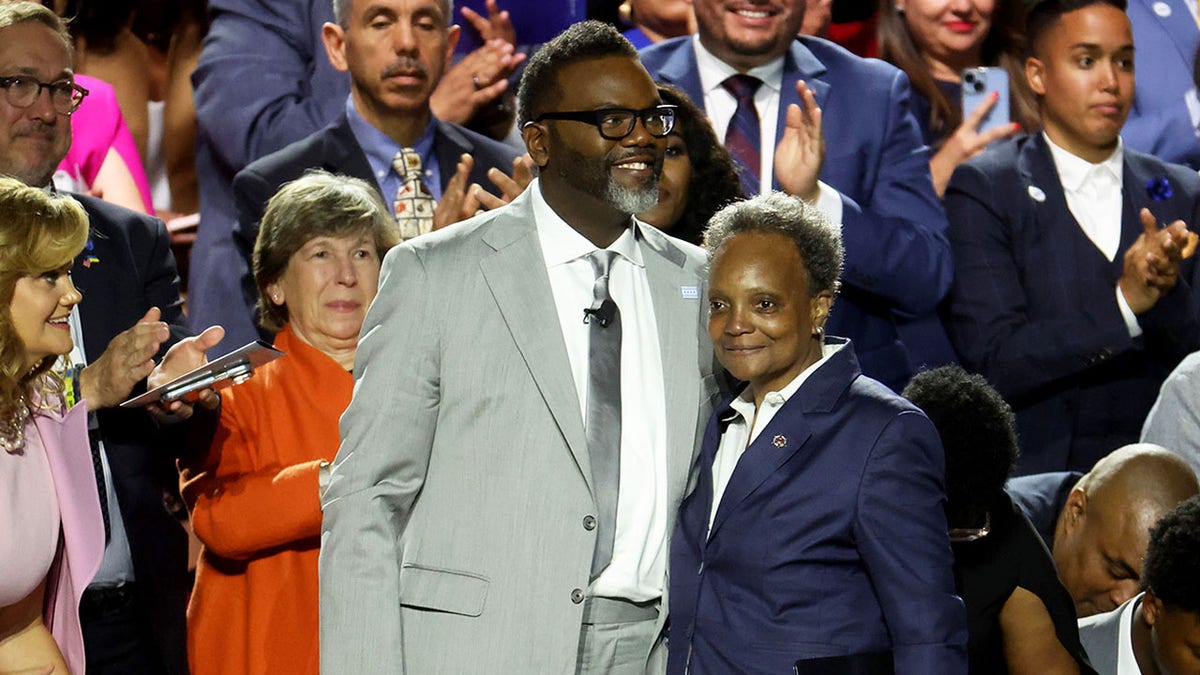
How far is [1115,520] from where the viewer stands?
383 centimetres

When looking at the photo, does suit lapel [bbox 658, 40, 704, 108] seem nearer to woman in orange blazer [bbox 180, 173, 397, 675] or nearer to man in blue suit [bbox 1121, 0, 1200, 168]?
woman in orange blazer [bbox 180, 173, 397, 675]

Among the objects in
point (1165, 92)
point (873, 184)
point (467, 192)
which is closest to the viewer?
point (467, 192)

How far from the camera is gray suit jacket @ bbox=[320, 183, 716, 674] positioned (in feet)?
8.69

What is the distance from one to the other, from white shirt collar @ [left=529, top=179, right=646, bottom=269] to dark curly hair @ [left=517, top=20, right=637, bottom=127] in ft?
0.57

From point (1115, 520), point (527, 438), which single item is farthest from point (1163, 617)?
point (527, 438)

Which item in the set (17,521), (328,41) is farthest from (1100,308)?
(17,521)

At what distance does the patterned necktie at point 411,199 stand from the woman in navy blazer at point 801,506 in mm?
1662

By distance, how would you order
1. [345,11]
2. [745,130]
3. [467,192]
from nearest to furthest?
1. [467,192]
2. [345,11]
3. [745,130]

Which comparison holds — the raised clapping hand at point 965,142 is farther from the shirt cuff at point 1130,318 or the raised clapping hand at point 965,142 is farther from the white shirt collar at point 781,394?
the white shirt collar at point 781,394

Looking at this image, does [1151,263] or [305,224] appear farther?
[1151,263]

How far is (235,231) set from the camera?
14.2 feet

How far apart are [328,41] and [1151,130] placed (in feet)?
A: 8.49

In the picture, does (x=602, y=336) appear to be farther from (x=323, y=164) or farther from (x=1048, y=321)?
(x=1048, y=321)

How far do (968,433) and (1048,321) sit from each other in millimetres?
1520
